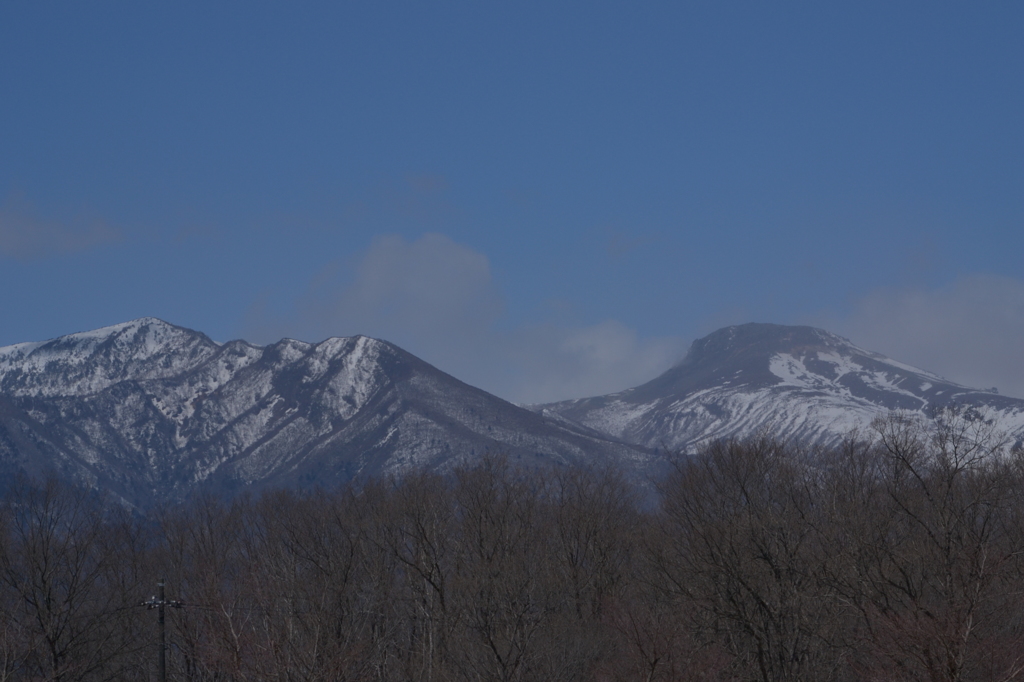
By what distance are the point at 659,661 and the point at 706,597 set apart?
4365 mm

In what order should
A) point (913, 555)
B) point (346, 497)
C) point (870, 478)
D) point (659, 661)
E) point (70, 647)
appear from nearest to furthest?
point (659, 661) → point (913, 555) → point (70, 647) → point (870, 478) → point (346, 497)

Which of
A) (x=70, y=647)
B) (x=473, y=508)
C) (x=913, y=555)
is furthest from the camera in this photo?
(x=473, y=508)

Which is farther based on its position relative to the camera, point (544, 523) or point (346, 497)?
point (346, 497)

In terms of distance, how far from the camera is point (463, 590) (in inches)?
2120

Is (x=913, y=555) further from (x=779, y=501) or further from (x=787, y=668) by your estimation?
(x=779, y=501)

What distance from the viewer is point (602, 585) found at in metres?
61.3

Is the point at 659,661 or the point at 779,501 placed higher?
the point at 779,501

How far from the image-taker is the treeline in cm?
3675

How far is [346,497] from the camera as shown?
88625 millimetres

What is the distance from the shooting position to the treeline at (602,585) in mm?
36750

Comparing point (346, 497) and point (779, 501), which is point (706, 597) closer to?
point (779, 501)

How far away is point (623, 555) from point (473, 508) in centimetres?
1036

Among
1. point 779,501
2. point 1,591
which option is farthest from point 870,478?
point 1,591

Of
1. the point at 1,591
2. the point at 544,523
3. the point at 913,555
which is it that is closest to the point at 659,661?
the point at 913,555
